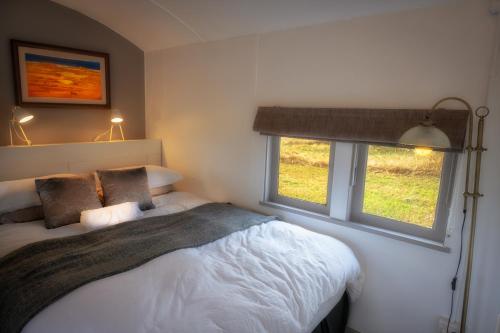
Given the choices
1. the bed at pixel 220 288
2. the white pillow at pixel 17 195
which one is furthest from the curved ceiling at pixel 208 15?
the white pillow at pixel 17 195

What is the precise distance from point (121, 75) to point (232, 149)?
1504 millimetres

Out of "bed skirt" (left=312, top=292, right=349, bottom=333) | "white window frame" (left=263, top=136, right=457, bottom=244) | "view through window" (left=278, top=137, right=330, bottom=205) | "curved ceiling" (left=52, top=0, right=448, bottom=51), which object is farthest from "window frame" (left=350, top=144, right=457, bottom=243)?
"curved ceiling" (left=52, top=0, right=448, bottom=51)

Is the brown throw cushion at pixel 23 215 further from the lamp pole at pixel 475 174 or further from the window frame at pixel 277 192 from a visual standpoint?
the lamp pole at pixel 475 174

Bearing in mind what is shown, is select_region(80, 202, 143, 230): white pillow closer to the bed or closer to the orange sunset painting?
the bed

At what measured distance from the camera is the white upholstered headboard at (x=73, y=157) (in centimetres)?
245

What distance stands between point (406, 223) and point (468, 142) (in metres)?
0.64

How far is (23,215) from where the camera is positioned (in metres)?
2.18

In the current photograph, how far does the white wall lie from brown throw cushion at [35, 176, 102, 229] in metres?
1.11

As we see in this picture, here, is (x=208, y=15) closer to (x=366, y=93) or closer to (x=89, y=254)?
(x=366, y=93)

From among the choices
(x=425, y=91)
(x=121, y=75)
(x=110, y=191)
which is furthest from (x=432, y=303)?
(x=121, y=75)

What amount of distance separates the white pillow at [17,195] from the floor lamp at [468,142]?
2457 millimetres

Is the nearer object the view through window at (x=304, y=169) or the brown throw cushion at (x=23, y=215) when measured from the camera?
the brown throw cushion at (x=23, y=215)

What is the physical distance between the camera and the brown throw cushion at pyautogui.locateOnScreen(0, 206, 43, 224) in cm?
212

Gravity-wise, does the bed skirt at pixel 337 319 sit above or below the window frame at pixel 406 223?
below
